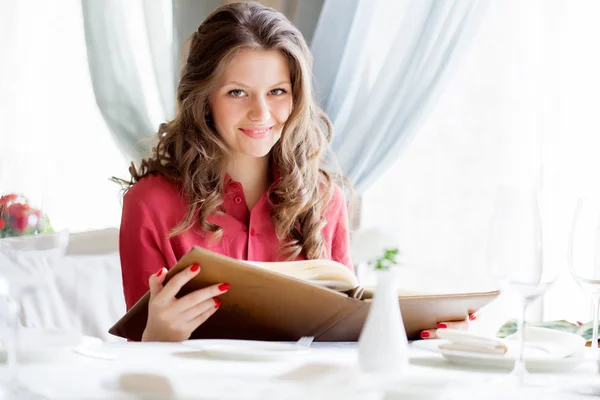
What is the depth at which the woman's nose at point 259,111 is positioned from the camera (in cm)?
193

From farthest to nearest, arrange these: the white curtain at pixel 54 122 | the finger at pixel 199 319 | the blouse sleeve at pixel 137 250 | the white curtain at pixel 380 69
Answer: the white curtain at pixel 54 122 → the white curtain at pixel 380 69 → the blouse sleeve at pixel 137 250 → the finger at pixel 199 319

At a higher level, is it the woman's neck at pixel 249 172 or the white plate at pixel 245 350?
the woman's neck at pixel 249 172

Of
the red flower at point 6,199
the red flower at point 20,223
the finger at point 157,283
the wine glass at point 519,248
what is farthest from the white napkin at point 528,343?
the red flower at point 6,199

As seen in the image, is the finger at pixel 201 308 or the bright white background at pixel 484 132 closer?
the finger at pixel 201 308

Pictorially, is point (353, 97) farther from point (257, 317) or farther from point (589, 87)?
point (257, 317)

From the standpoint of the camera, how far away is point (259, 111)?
193 cm

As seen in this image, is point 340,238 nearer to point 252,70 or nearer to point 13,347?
point 252,70

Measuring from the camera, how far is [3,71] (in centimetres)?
388

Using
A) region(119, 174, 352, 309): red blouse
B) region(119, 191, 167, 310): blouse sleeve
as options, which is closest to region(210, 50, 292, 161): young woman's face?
region(119, 174, 352, 309): red blouse

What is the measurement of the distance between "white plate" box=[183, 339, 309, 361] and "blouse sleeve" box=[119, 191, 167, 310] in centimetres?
67

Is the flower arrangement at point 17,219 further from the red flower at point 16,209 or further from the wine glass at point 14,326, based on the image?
the wine glass at point 14,326

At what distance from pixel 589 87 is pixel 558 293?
0.79 metres

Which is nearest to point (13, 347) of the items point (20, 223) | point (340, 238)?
point (340, 238)

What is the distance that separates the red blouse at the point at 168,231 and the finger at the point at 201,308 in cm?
52
